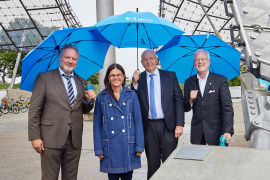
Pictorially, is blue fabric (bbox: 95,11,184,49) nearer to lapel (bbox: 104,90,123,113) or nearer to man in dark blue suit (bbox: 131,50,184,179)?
man in dark blue suit (bbox: 131,50,184,179)

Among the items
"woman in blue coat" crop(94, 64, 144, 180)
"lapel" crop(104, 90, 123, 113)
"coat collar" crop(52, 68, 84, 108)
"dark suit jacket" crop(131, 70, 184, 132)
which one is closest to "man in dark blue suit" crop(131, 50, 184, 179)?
"dark suit jacket" crop(131, 70, 184, 132)

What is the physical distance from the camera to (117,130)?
Result: 133 inches

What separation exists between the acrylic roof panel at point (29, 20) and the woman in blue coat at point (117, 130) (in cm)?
3224

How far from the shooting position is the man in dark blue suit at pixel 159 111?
3.87 m

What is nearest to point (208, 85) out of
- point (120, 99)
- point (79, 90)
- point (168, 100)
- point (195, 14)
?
point (168, 100)

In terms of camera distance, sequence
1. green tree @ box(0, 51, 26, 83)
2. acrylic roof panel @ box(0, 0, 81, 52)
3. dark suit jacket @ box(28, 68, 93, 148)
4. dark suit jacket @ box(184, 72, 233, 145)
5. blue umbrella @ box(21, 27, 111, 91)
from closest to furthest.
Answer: dark suit jacket @ box(28, 68, 93, 148)
blue umbrella @ box(21, 27, 111, 91)
dark suit jacket @ box(184, 72, 233, 145)
acrylic roof panel @ box(0, 0, 81, 52)
green tree @ box(0, 51, 26, 83)

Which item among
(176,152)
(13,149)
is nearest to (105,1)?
(13,149)

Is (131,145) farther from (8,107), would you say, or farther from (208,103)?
(8,107)

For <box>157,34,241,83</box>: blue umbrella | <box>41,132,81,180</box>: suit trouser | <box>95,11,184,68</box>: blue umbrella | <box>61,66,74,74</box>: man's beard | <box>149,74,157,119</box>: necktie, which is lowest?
<box>41,132,81,180</box>: suit trouser

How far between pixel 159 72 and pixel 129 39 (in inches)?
35.0

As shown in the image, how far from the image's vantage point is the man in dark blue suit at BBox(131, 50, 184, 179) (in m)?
3.87

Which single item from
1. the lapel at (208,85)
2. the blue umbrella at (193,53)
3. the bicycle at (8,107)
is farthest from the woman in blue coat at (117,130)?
the bicycle at (8,107)

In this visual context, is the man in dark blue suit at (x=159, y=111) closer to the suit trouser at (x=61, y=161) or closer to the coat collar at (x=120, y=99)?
the coat collar at (x=120, y=99)

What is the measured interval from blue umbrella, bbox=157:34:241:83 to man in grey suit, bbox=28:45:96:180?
1705 mm
